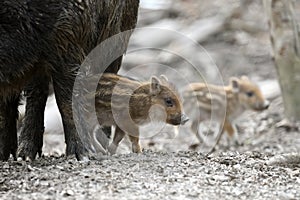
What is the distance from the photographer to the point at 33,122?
20.6ft

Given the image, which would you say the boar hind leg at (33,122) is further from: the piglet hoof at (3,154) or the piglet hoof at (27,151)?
the piglet hoof at (3,154)

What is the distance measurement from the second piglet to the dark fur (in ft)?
1.71

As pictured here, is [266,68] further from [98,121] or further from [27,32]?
[27,32]

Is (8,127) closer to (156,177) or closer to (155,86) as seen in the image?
(155,86)

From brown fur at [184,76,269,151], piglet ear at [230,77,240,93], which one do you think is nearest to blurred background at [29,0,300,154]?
brown fur at [184,76,269,151]

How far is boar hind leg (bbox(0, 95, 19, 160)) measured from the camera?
6.12 metres

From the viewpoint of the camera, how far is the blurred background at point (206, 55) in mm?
10445

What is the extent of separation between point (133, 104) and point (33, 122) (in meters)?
0.92

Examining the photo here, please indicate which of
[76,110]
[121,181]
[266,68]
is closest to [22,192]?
[121,181]

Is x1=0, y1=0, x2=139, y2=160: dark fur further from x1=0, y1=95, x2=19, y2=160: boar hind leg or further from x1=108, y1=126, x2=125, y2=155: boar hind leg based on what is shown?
x1=108, y1=126, x2=125, y2=155: boar hind leg

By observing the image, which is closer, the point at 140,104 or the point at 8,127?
the point at 8,127

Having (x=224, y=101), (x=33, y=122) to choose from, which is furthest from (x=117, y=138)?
(x=224, y=101)

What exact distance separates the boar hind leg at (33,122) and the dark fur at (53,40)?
0.61 ft

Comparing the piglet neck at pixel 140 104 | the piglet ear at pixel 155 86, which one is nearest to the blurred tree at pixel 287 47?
the piglet ear at pixel 155 86
